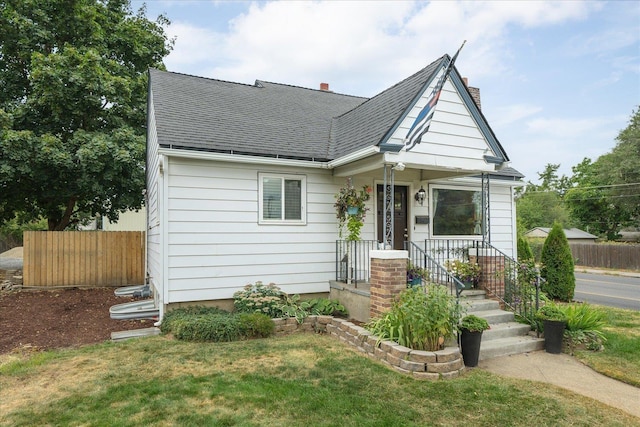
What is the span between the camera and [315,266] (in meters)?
8.26

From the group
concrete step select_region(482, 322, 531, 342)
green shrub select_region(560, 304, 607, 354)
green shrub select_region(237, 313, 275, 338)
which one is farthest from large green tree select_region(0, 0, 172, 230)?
green shrub select_region(560, 304, 607, 354)

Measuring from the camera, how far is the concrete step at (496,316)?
674 cm

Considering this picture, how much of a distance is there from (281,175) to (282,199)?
0.50 m

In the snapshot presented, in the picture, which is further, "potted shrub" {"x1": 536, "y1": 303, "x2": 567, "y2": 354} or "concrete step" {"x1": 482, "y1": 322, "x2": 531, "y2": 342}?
"concrete step" {"x1": 482, "y1": 322, "x2": 531, "y2": 342}

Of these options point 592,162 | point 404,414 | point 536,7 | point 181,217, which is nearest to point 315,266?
point 181,217

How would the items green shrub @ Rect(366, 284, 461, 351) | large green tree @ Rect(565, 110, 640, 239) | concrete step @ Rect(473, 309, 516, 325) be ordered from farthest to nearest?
large green tree @ Rect(565, 110, 640, 239) < concrete step @ Rect(473, 309, 516, 325) < green shrub @ Rect(366, 284, 461, 351)

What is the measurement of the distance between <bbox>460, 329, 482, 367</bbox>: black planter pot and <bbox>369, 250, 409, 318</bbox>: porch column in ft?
3.89

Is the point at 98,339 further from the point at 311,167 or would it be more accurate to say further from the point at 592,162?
the point at 592,162

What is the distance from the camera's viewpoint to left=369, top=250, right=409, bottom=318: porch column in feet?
20.0

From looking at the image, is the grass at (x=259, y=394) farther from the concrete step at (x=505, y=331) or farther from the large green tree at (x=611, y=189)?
the large green tree at (x=611, y=189)

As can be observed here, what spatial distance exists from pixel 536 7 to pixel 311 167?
7.56 meters

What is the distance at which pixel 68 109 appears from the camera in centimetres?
1332

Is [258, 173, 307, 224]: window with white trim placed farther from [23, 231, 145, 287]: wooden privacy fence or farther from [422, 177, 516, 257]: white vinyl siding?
[23, 231, 145, 287]: wooden privacy fence

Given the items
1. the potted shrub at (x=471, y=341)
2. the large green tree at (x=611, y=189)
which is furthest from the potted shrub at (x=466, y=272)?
the large green tree at (x=611, y=189)
